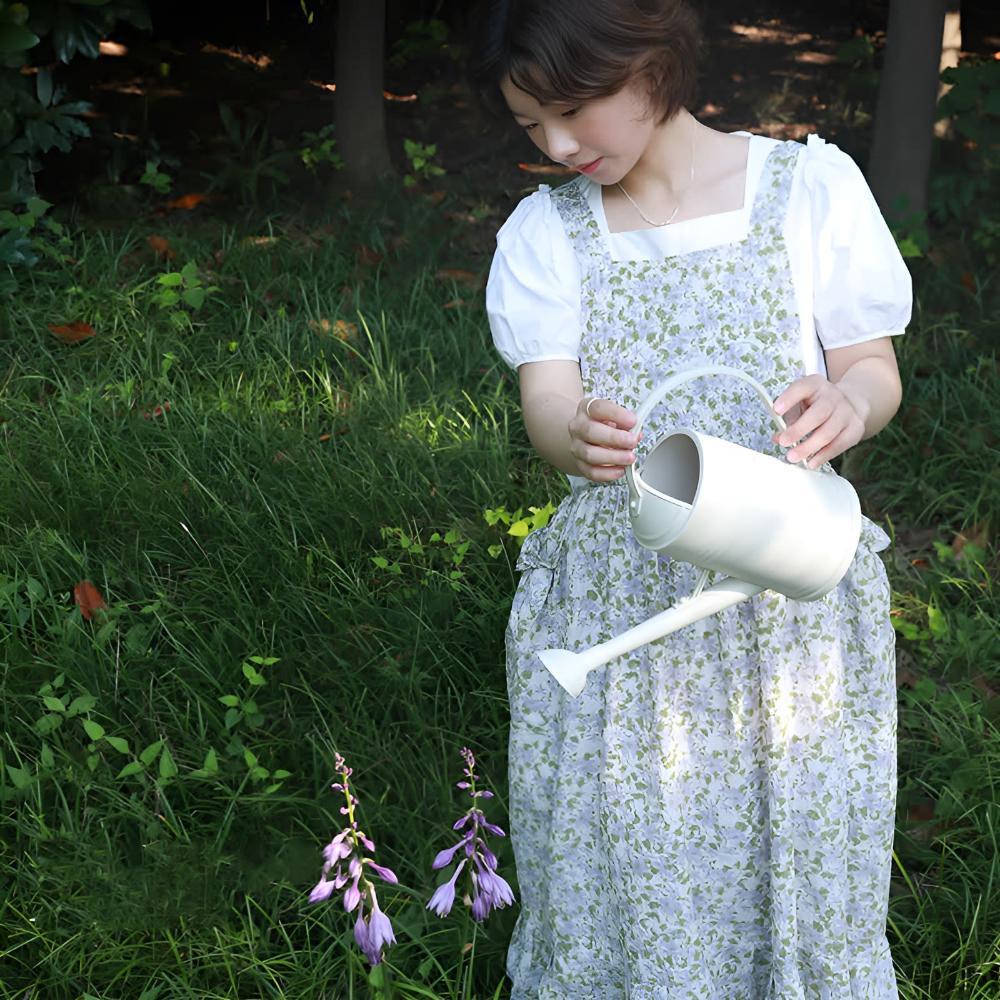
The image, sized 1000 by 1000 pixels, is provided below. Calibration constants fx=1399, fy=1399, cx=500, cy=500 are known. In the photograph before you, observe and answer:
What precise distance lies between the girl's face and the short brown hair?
0.6 inches

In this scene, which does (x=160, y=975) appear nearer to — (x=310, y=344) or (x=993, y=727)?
(x=993, y=727)

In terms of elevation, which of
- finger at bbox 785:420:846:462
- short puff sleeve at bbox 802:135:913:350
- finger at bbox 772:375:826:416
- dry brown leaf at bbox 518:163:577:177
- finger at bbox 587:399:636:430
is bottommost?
dry brown leaf at bbox 518:163:577:177

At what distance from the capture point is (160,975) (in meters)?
2.09

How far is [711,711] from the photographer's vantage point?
Answer: 69.6 inches

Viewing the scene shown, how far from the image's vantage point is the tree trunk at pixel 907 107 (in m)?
3.79

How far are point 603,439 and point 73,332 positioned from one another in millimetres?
2427

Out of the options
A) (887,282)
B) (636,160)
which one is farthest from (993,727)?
(636,160)

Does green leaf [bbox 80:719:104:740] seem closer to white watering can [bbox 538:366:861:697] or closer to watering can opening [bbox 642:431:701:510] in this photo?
white watering can [bbox 538:366:861:697]

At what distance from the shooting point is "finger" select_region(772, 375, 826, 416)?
1518 millimetres

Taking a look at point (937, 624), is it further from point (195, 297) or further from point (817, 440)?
point (195, 297)

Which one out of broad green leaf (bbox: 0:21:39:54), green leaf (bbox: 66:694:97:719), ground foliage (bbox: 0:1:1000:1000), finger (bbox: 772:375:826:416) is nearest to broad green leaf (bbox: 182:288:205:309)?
ground foliage (bbox: 0:1:1000:1000)

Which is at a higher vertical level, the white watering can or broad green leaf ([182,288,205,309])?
the white watering can

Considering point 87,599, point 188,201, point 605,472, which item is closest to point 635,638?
point 605,472

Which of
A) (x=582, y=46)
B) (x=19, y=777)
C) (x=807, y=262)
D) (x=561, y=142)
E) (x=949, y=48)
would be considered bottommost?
(x=19, y=777)
